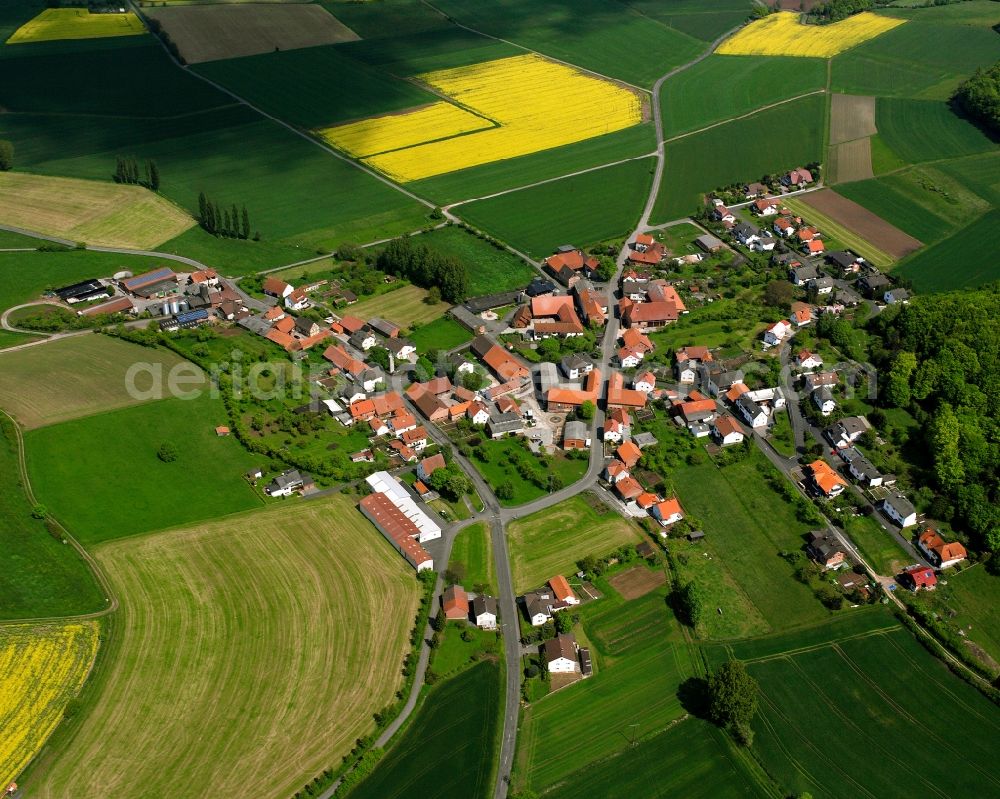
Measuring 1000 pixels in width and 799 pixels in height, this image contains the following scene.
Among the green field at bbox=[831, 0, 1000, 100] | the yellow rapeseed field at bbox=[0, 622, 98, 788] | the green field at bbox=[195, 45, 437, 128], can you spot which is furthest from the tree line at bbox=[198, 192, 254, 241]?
the green field at bbox=[831, 0, 1000, 100]

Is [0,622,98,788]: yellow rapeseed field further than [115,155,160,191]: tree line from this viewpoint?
No

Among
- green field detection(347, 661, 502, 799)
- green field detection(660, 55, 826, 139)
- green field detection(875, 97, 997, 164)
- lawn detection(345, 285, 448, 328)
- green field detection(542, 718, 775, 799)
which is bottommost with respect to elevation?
green field detection(542, 718, 775, 799)

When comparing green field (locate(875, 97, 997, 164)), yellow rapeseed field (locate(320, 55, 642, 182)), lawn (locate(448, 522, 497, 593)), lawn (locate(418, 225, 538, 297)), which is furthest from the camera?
yellow rapeseed field (locate(320, 55, 642, 182))

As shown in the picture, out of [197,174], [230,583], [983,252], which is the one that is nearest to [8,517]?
[230,583]

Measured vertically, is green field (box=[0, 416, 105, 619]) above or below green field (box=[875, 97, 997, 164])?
below

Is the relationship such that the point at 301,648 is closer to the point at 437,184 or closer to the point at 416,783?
the point at 416,783

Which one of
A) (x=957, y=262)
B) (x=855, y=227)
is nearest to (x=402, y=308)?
(x=855, y=227)

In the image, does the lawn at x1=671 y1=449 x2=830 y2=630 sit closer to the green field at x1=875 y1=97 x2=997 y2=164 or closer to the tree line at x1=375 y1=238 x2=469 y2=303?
the tree line at x1=375 y1=238 x2=469 y2=303
